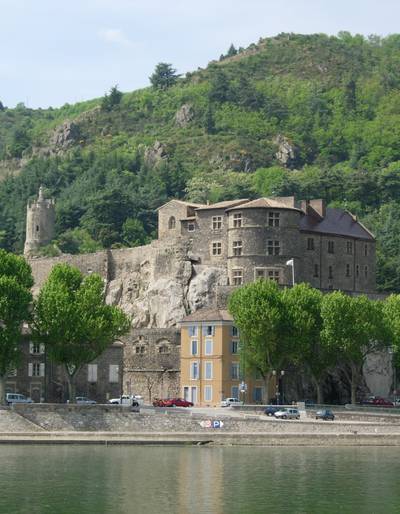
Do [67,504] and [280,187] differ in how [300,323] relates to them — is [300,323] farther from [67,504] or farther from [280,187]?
[280,187]

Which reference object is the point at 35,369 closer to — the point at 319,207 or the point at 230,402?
the point at 230,402

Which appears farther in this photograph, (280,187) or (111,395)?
(280,187)

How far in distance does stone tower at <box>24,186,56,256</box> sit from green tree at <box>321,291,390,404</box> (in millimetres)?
62726

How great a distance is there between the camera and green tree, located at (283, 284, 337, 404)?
101 m

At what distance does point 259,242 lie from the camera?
115188 mm

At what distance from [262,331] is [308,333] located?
3789mm

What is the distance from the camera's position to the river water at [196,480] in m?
62.6

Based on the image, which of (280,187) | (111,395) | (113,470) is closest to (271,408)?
(111,395)

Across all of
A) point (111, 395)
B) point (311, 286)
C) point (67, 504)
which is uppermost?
point (311, 286)

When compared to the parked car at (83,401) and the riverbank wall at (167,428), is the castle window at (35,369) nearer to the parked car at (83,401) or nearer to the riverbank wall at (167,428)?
the parked car at (83,401)

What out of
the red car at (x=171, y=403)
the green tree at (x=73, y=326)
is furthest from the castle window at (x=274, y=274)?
the green tree at (x=73, y=326)

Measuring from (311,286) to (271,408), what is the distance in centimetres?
2471

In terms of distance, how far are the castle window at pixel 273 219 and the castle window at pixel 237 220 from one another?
264 cm

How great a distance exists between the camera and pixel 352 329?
10119 cm
